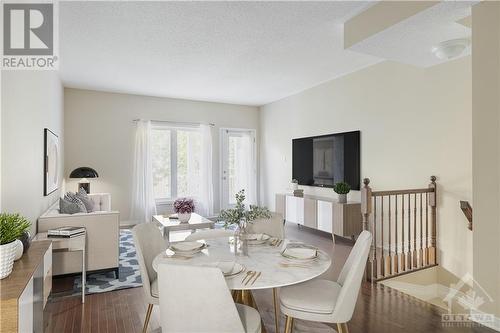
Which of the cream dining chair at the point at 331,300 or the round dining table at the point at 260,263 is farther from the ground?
the round dining table at the point at 260,263

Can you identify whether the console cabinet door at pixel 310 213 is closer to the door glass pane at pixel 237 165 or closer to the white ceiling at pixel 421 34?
the door glass pane at pixel 237 165

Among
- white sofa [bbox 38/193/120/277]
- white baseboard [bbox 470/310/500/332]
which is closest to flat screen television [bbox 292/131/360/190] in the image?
white baseboard [bbox 470/310/500/332]

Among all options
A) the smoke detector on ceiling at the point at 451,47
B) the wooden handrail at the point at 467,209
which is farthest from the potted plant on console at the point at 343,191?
the smoke detector on ceiling at the point at 451,47

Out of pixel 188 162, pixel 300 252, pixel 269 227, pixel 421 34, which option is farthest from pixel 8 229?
pixel 188 162

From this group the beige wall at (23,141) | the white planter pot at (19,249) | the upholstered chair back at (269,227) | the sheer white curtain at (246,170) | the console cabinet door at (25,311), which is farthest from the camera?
the sheer white curtain at (246,170)

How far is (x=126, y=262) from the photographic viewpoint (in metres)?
3.91

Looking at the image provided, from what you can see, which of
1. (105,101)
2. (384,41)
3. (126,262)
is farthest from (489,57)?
(105,101)

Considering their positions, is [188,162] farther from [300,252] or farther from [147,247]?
[300,252]

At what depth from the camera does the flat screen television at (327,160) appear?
16.2ft

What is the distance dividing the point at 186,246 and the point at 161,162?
494 centimetres

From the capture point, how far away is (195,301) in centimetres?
143

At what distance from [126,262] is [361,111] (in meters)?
4.05

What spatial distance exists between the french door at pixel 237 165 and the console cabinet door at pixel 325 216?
9.18ft

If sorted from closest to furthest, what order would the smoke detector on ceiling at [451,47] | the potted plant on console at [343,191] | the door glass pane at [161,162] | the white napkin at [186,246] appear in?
the white napkin at [186,246]
the smoke detector on ceiling at [451,47]
the potted plant on console at [343,191]
the door glass pane at [161,162]
